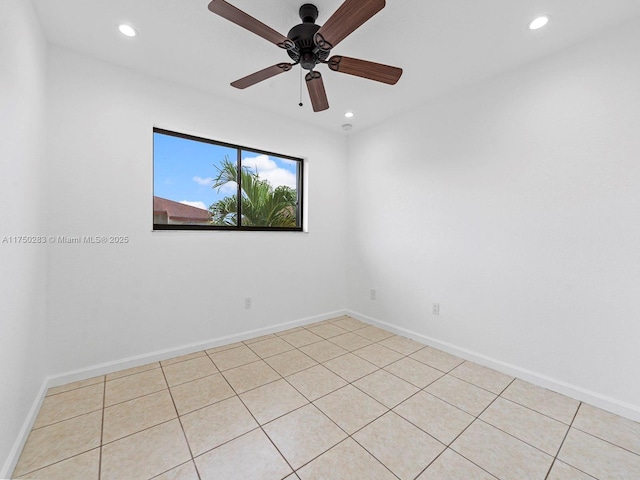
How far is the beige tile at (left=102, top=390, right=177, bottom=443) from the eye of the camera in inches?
65.6

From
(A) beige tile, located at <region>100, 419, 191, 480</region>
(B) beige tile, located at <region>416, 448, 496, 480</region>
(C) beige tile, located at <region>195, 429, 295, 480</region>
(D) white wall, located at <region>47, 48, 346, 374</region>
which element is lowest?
(B) beige tile, located at <region>416, 448, 496, 480</region>

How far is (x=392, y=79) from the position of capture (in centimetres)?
188

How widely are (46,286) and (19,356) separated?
28.3 inches

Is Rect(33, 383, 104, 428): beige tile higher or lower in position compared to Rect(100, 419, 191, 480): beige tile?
higher

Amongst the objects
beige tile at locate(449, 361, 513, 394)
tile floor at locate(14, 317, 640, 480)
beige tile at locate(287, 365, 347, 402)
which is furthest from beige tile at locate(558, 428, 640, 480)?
beige tile at locate(287, 365, 347, 402)

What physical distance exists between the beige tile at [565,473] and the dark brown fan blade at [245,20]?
8.89ft

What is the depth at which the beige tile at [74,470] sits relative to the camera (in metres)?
1.34

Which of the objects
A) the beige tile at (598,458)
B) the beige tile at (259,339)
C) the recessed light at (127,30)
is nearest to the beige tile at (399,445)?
the beige tile at (598,458)

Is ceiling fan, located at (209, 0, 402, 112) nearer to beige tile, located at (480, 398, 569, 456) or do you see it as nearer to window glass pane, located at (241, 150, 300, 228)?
window glass pane, located at (241, 150, 300, 228)

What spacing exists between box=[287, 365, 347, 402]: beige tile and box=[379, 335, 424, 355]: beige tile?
85 centimetres

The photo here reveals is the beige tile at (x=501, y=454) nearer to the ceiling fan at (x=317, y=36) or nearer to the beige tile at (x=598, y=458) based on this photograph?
the beige tile at (x=598, y=458)

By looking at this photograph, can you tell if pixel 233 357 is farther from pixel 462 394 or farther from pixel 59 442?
pixel 462 394

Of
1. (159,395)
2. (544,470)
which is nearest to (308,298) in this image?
(159,395)

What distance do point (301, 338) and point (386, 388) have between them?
47.7 inches
